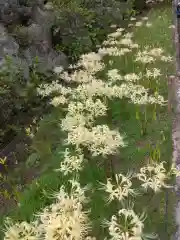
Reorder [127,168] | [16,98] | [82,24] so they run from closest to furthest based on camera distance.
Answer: [127,168], [16,98], [82,24]

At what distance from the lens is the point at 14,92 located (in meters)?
8.63

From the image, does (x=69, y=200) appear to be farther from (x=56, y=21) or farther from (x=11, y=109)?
(x=56, y=21)

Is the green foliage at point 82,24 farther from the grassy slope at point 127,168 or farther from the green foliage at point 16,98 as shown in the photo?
the green foliage at point 16,98

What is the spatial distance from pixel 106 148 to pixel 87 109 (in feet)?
4.83

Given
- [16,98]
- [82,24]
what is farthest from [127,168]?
[82,24]

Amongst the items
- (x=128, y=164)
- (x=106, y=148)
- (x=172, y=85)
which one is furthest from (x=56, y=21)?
(x=106, y=148)

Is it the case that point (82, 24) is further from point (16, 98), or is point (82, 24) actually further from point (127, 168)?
point (127, 168)

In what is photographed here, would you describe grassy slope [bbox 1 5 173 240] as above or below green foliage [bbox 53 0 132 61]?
below

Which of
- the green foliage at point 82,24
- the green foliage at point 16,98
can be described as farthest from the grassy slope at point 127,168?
the green foliage at point 82,24

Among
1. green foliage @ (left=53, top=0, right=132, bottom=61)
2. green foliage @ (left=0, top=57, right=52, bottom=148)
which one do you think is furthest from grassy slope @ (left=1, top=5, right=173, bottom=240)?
green foliage @ (left=53, top=0, right=132, bottom=61)

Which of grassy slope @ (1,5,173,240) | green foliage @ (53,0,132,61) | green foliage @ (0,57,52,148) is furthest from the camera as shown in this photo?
green foliage @ (53,0,132,61)

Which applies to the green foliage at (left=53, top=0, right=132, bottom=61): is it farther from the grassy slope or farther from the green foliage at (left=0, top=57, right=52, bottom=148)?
the green foliage at (left=0, top=57, right=52, bottom=148)

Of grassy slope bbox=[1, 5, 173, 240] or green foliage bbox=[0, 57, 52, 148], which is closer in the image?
grassy slope bbox=[1, 5, 173, 240]

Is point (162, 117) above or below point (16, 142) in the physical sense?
above
